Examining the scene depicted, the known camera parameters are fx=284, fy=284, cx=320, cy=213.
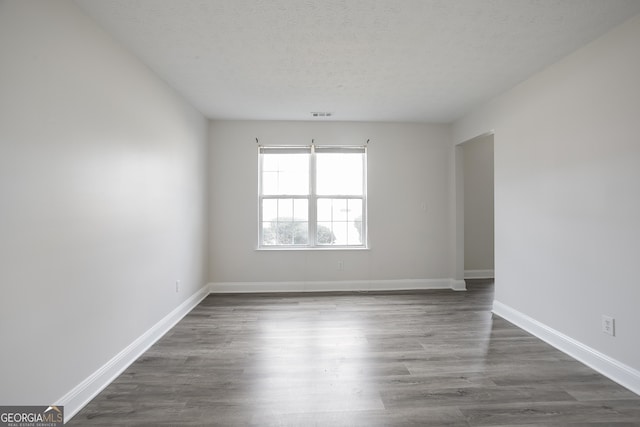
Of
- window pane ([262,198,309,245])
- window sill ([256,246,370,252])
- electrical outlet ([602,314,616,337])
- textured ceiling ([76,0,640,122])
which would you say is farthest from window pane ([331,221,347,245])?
electrical outlet ([602,314,616,337])

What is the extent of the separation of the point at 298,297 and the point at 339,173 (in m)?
2.00

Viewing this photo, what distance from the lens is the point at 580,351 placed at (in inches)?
→ 93.8

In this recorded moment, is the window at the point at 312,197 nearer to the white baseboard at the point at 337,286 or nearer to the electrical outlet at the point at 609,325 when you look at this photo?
the white baseboard at the point at 337,286

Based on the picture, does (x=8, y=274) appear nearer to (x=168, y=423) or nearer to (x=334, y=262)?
(x=168, y=423)

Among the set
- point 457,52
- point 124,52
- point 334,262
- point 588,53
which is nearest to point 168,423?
point 124,52

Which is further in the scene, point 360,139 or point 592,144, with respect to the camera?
point 360,139

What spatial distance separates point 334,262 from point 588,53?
140 inches

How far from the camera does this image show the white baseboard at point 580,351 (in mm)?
2017

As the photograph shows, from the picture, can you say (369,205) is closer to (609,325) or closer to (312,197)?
(312,197)

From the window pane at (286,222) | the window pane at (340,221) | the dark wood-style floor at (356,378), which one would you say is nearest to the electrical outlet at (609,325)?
the dark wood-style floor at (356,378)

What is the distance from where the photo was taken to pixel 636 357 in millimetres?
1990

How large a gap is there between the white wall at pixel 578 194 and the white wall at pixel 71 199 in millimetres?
3775

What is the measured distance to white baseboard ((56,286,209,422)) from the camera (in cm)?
176

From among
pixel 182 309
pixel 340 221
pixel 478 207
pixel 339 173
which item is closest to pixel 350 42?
pixel 339 173
